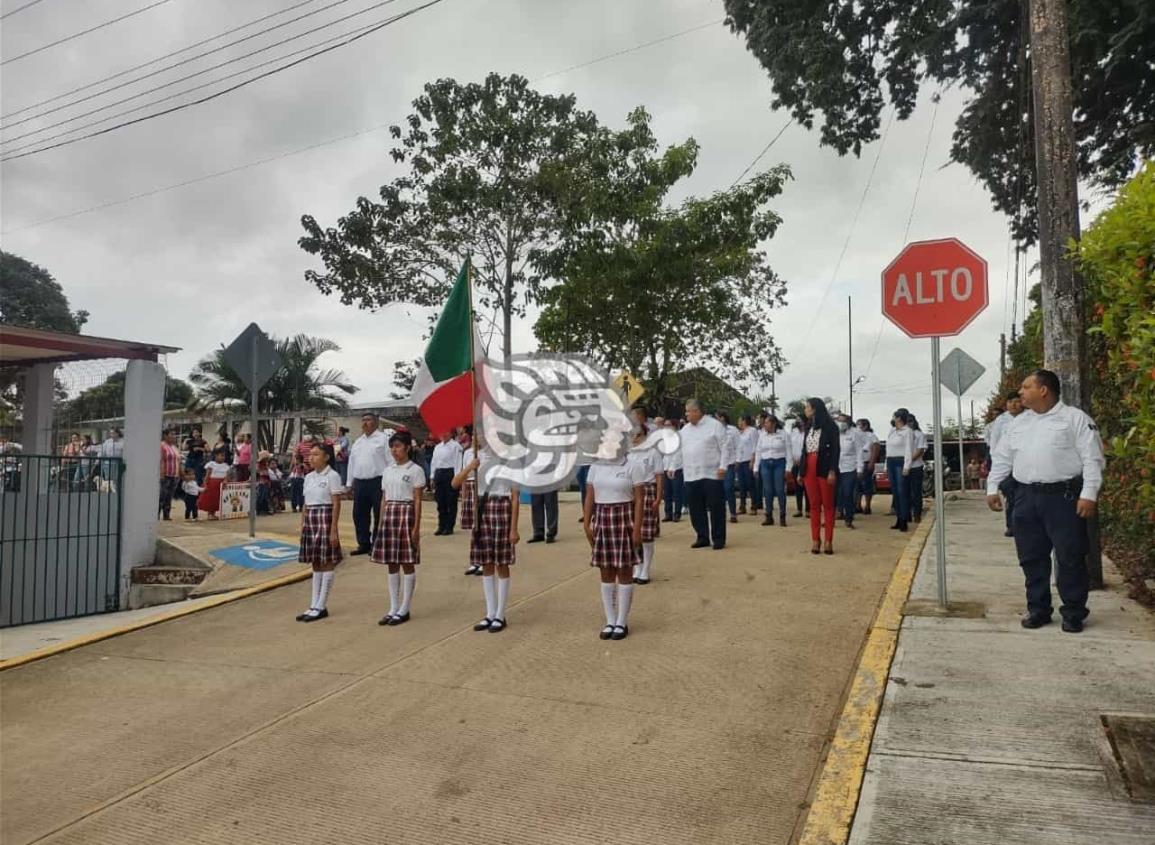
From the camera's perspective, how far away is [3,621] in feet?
32.9

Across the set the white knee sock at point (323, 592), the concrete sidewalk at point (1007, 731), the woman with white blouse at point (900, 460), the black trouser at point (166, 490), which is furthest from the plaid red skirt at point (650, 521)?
the black trouser at point (166, 490)

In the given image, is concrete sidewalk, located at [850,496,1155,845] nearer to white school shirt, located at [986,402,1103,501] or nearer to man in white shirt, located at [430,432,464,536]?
white school shirt, located at [986,402,1103,501]

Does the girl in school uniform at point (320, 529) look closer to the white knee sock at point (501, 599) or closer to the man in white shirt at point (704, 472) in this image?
the white knee sock at point (501, 599)

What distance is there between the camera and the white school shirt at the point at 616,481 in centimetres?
627

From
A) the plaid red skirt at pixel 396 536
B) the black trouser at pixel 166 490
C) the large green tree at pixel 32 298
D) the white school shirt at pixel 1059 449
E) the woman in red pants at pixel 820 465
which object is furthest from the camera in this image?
the large green tree at pixel 32 298

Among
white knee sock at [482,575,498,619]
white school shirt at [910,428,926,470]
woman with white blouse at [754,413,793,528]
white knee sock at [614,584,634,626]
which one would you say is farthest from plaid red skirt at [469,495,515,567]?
white school shirt at [910,428,926,470]

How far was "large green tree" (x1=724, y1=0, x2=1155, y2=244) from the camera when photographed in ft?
38.7

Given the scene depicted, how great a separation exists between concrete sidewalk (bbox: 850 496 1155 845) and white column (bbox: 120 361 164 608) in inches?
361

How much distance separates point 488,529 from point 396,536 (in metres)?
0.86

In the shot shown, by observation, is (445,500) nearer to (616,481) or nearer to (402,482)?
(402,482)

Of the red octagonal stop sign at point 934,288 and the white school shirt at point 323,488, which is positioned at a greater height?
the red octagonal stop sign at point 934,288

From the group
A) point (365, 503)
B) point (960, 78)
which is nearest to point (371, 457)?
point (365, 503)

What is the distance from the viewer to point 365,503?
10.3m

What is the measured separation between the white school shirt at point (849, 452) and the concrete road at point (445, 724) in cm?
472
